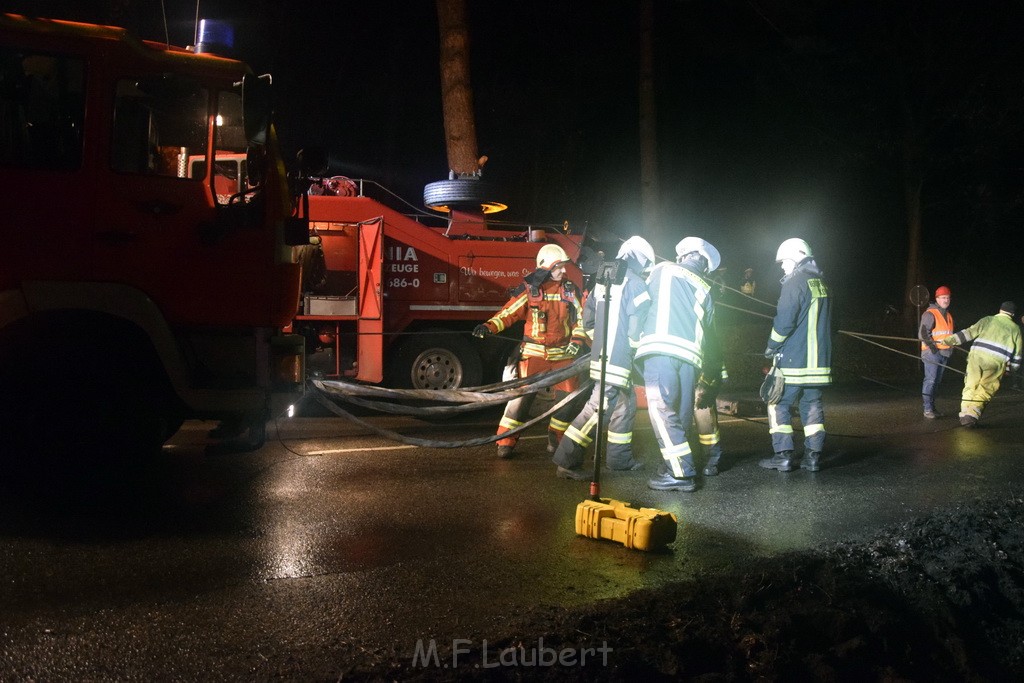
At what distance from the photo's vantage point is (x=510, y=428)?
8148 mm

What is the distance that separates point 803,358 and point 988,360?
4653 mm

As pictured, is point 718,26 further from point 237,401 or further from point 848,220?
point 237,401

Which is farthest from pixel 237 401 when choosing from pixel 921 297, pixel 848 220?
pixel 848 220

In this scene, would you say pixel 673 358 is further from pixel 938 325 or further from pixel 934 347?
pixel 938 325

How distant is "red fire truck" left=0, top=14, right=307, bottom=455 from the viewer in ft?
18.6

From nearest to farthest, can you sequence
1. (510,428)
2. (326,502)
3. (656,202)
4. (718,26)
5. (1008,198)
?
1. (326,502)
2. (510,428)
3. (656,202)
4. (718,26)
5. (1008,198)

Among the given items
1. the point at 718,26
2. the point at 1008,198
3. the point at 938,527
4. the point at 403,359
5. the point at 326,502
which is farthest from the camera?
the point at 1008,198

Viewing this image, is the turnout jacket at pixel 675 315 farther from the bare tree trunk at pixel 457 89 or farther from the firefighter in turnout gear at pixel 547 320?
the bare tree trunk at pixel 457 89

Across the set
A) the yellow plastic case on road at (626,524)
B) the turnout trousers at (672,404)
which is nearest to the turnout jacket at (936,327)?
the turnout trousers at (672,404)

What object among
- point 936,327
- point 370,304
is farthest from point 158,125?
point 936,327

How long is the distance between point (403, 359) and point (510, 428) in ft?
13.1

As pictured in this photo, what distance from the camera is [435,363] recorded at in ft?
39.4

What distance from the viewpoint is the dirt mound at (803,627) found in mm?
3766

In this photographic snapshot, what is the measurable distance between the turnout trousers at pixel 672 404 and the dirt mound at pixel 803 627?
1.61 m
